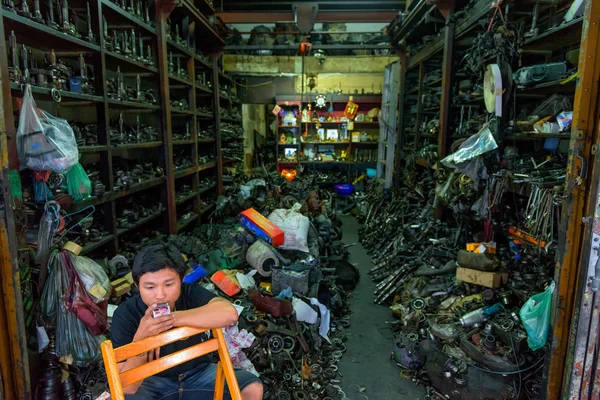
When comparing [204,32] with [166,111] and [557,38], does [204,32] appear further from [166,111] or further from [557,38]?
[557,38]

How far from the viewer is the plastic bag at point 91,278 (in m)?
2.48

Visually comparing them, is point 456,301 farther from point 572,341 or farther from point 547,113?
point 547,113

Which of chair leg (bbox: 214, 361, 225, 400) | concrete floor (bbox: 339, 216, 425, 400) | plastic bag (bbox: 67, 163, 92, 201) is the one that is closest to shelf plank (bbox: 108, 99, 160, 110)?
plastic bag (bbox: 67, 163, 92, 201)

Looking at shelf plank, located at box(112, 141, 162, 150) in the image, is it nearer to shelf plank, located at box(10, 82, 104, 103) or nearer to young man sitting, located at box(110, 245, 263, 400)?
shelf plank, located at box(10, 82, 104, 103)

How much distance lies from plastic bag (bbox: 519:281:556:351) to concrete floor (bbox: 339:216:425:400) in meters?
1.08

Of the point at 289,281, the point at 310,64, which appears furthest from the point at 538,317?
the point at 310,64

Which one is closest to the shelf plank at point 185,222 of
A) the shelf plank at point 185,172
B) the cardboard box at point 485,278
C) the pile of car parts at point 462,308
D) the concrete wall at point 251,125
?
the shelf plank at point 185,172

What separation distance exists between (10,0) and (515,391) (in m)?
4.47

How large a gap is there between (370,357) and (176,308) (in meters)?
2.34

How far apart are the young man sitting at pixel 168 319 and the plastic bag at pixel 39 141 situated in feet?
3.66

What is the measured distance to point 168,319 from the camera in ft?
5.37

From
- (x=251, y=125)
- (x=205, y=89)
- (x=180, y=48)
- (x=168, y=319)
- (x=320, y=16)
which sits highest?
(x=320, y=16)

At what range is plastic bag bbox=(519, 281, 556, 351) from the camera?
2.38m

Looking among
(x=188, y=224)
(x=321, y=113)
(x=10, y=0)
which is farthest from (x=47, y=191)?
(x=321, y=113)
